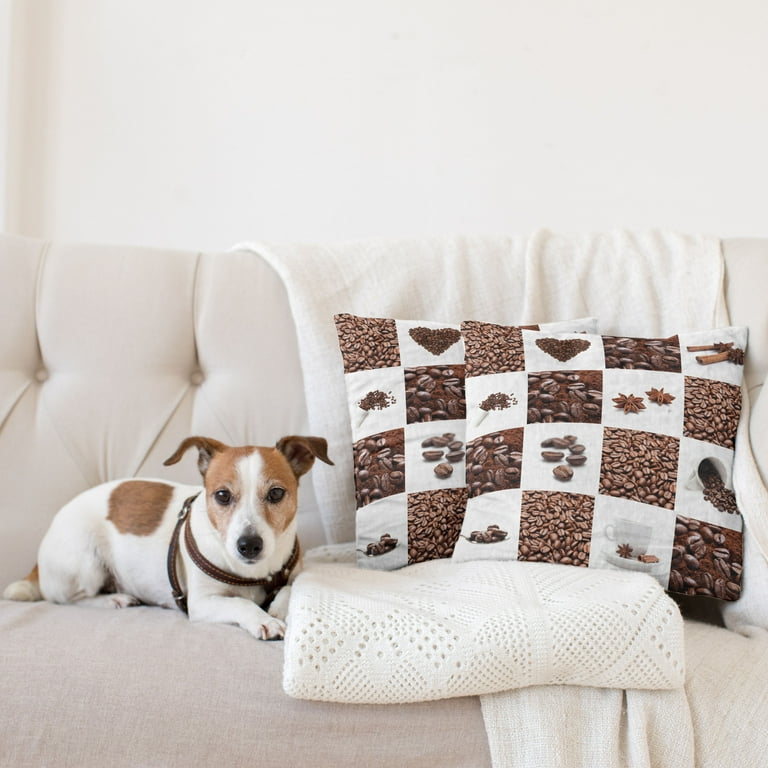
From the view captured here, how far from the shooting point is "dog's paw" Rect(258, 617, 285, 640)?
1.07m

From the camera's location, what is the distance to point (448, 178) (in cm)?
208

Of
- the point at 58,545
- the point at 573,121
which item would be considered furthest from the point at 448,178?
the point at 58,545

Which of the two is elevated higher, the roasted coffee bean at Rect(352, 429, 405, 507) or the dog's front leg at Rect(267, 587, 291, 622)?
the roasted coffee bean at Rect(352, 429, 405, 507)

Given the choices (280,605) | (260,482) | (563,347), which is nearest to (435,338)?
(563,347)

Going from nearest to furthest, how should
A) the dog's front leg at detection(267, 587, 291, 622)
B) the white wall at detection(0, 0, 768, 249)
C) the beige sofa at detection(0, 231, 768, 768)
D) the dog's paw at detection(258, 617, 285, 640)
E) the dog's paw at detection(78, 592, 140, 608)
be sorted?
the beige sofa at detection(0, 231, 768, 768) → the dog's paw at detection(258, 617, 285, 640) → the dog's front leg at detection(267, 587, 291, 622) → the dog's paw at detection(78, 592, 140, 608) → the white wall at detection(0, 0, 768, 249)

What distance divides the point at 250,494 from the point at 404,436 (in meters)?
0.33

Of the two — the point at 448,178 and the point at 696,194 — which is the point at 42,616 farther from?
the point at 696,194

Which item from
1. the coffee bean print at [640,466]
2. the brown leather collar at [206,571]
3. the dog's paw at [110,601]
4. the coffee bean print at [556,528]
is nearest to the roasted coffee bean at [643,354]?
the coffee bean print at [640,466]

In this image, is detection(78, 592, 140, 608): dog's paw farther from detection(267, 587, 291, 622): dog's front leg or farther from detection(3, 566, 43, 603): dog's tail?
detection(267, 587, 291, 622): dog's front leg

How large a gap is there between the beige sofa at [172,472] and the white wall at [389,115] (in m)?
0.55

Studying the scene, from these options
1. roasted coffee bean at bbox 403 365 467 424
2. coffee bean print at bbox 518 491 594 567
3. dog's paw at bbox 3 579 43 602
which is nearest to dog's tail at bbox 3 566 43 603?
dog's paw at bbox 3 579 43 602

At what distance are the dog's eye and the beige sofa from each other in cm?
19

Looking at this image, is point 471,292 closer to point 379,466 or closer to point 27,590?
point 379,466

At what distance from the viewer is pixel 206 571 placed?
1194 mm
